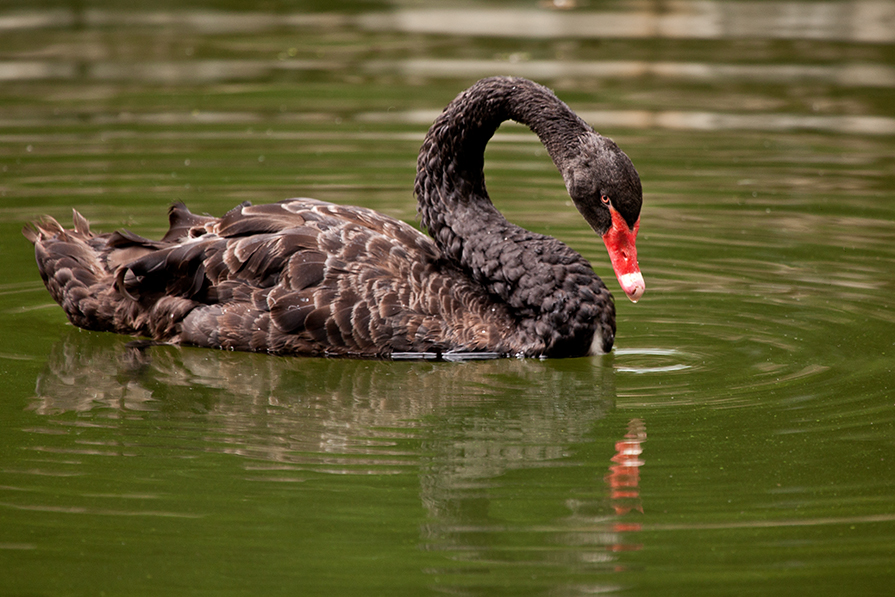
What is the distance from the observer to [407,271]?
271 inches

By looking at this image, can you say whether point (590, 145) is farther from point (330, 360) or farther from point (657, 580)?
point (657, 580)

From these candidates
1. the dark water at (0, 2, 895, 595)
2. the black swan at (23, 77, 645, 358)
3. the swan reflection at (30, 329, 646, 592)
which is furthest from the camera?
the black swan at (23, 77, 645, 358)

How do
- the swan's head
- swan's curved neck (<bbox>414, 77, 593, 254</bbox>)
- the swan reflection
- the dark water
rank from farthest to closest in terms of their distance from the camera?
swan's curved neck (<bbox>414, 77, 593, 254</bbox>) → the swan's head → the swan reflection → the dark water

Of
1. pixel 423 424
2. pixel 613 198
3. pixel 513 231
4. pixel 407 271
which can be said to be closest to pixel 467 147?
pixel 513 231

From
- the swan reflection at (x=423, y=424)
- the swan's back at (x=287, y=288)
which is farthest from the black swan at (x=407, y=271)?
the swan reflection at (x=423, y=424)

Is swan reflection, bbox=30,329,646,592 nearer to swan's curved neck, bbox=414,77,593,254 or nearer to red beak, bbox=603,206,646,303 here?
red beak, bbox=603,206,646,303

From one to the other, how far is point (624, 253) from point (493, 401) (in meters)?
1.08

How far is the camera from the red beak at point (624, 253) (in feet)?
21.1

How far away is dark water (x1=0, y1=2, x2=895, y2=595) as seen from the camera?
432 centimetres

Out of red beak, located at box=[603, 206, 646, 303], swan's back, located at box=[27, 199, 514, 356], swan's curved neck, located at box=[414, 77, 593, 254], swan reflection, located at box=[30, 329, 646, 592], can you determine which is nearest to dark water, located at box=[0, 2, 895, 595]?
swan reflection, located at box=[30, 329, 646, 592]

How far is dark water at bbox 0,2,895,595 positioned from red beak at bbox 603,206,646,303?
1.39ft

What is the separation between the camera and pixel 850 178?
10.9 m

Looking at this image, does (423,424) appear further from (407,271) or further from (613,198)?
(613,198)

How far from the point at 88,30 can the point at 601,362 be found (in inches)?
467
